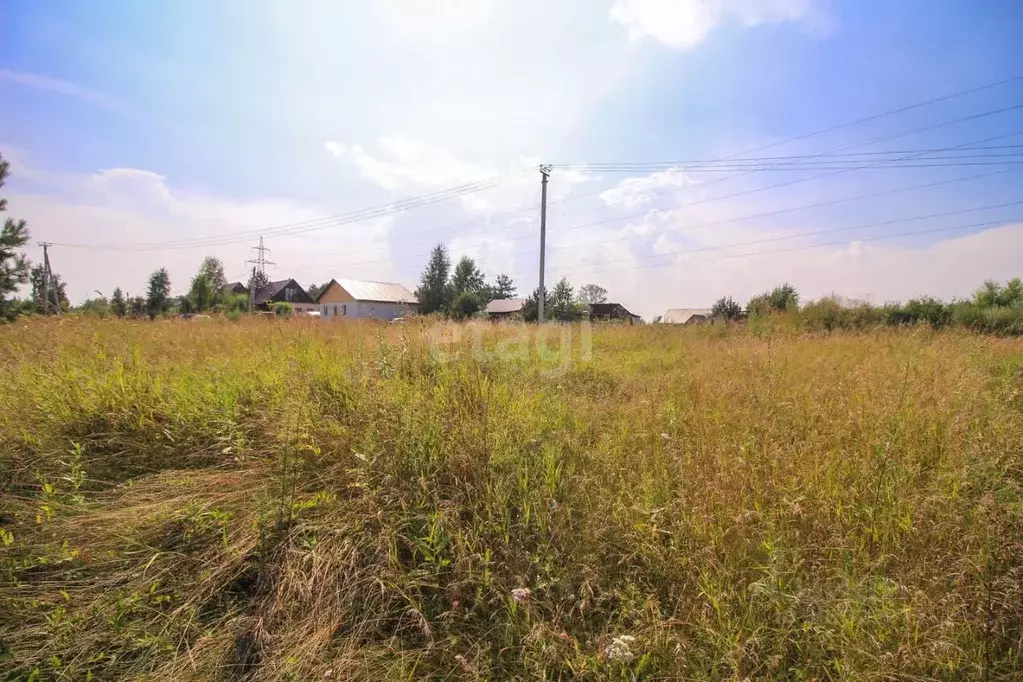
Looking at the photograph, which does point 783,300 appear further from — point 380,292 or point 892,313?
point 380,292

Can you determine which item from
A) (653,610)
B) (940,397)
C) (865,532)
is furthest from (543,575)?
(940,397)

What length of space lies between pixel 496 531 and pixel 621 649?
2.25ft

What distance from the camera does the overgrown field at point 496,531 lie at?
1583 millimetres

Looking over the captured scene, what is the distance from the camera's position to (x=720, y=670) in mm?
1503

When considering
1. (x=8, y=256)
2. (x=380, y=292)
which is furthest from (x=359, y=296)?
(x=8, y=256)

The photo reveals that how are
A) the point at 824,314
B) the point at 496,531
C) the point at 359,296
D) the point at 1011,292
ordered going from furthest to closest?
the point at 359,296 → the point at 1011,292 → the point at 824,314 → the point at 496,531

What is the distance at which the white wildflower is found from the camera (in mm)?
1500

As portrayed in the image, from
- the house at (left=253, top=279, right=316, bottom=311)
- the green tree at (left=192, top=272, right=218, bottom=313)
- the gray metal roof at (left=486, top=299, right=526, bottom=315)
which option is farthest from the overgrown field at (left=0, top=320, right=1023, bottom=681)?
the house at (left=253, top=279, right=316, bottom=311)

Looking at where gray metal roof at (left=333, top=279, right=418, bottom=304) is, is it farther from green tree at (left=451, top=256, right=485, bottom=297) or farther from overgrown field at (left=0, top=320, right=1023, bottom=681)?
overgrown field at (left=0, top=320, right=1023, bottom=681)

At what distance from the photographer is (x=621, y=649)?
4.99 ft

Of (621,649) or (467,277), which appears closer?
(621,649)

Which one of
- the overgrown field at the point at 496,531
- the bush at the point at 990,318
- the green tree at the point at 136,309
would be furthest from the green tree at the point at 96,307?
the bush at the point at 990,318

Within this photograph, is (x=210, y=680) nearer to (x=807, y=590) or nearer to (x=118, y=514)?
(x=118, y=514)

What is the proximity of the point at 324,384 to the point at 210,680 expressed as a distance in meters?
1.87
